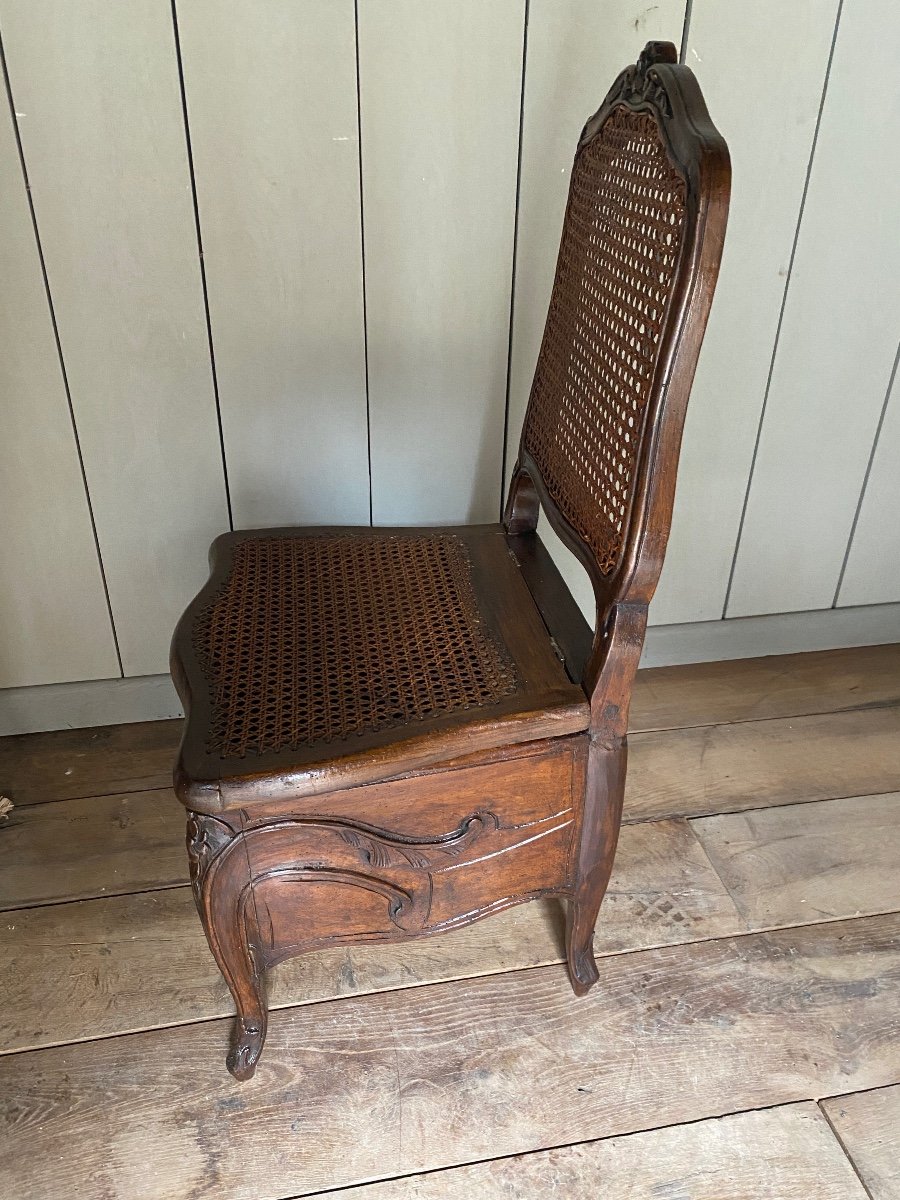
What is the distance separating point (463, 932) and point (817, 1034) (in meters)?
0.43

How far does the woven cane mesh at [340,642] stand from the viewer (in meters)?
0.87

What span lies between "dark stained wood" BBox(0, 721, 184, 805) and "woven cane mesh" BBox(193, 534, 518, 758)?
481 millimetres

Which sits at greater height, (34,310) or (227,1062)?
(34,310)

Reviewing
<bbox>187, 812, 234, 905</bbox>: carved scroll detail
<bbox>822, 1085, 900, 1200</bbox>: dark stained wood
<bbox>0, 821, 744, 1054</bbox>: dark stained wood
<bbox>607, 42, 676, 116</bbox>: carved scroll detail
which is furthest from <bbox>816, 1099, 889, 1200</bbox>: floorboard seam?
<bbox>607, 42, 676, 116</bbox>: carved scroll detail

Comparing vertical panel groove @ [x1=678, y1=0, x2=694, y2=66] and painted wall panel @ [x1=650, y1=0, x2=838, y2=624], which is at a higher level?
vertical panel groove @ [x1=678, y1=0, x2=694, y2=66]

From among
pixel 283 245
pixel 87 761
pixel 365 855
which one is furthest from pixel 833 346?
pixel 87 761

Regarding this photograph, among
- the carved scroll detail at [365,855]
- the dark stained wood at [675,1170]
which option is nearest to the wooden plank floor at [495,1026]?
the dark stained wood at [675,1170]

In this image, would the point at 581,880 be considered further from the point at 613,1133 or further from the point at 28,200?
the point at 28,200

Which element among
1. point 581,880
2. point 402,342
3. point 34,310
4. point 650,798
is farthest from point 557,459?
point 34,310

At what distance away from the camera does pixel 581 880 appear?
101 cm

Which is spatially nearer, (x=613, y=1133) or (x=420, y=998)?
(x=613, y=1133)

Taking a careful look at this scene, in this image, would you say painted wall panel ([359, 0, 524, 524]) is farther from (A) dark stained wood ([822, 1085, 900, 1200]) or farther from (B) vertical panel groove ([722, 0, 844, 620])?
(A) dark stained wood ([822, 1085, 900, 1200])

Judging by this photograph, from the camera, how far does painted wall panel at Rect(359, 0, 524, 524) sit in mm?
1122

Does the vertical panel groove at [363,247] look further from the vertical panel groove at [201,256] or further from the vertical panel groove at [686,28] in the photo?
the vertical panel groove at [686,28]
